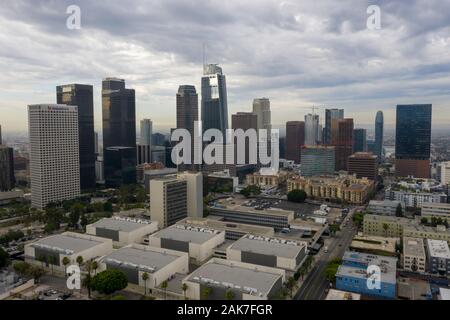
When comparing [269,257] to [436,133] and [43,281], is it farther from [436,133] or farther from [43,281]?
[436,133]

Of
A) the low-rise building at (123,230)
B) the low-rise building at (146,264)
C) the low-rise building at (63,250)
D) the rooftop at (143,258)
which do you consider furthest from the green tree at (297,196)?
the low-rise building at (63,250)

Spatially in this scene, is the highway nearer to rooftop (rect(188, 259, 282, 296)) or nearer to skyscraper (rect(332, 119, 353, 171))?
rooftop (rect(188, 259, 282, 296))

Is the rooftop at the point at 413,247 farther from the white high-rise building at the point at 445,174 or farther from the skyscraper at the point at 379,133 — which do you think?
the skyscraper at the point at 379,133

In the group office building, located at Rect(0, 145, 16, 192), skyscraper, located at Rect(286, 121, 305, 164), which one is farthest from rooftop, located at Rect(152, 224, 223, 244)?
skyscraper, located at Rect(286, 121, 305, 164)

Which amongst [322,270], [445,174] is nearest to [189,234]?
[322,270]

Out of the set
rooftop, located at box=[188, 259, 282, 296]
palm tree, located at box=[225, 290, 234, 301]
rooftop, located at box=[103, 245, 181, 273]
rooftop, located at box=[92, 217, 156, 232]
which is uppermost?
rooftop, located at box=[92, 217, 156, 232]

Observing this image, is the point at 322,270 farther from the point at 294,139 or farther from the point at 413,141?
the point at 294,139
